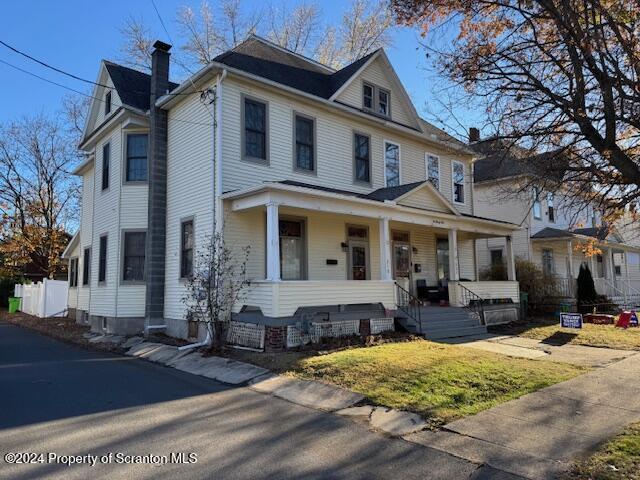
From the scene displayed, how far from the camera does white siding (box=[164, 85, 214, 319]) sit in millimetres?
12977

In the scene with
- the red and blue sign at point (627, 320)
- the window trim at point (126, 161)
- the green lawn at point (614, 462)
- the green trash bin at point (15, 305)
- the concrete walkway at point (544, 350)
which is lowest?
the green lawn at point (614, 462)

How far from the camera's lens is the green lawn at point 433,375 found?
22.9 feet

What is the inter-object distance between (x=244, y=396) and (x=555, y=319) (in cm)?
1476

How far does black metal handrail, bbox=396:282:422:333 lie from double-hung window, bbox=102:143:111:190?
10733mm

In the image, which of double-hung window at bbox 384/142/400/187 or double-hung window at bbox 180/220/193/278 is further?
double-hung window at bbox 384/142/400/187

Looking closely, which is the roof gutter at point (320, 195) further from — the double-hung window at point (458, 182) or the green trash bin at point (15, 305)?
the green trash bin at point (15, 305)

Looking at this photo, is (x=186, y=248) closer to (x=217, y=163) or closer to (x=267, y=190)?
Answer: (x=217, y=163)

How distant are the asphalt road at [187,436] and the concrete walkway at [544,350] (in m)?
6.34

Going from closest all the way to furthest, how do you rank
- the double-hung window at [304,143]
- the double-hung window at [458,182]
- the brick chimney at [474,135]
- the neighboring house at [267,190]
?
the brick chimney at [474,135], the neighboring house at [267,190], the double-hung window at [304,143], the double-hung window at [458,182]

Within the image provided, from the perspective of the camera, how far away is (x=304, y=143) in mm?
14734

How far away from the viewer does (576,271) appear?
2741cm

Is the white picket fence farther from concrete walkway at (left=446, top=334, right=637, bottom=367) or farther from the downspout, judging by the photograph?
concrete walkway at (left=446, top=334, right=637, bottom=367)

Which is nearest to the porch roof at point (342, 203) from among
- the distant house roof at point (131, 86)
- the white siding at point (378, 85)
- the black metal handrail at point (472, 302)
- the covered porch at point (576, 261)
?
the black metal handrail at point (472, 302)

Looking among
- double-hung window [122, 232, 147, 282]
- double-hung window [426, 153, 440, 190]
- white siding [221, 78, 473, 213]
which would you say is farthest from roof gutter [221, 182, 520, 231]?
double-hung window [122, 232, 147, 282]
